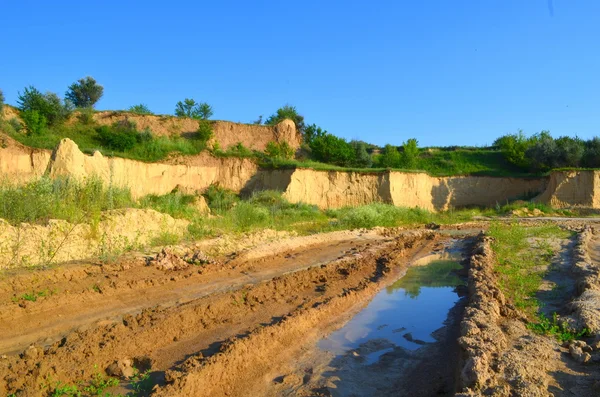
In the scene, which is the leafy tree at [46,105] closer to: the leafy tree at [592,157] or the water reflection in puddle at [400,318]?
the water reflection in puddle at [400,318]

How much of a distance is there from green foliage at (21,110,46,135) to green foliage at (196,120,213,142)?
10221mm

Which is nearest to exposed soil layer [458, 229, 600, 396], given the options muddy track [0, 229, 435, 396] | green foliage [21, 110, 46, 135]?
muddy track [0, 229, 435, 396]

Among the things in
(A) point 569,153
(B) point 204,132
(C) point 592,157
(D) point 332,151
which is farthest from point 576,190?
(B) point 204,132

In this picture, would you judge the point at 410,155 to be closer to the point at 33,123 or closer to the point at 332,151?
the point at 332,151

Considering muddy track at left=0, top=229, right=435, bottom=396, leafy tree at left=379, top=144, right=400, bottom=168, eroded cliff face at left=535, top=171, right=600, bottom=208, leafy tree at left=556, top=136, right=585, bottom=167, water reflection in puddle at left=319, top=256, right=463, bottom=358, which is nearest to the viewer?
muddy track at left=0, top=229, right=435, bottom=396

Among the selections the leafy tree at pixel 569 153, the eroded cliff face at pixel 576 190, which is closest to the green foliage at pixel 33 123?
the eroded cliff face at pixel 576 190

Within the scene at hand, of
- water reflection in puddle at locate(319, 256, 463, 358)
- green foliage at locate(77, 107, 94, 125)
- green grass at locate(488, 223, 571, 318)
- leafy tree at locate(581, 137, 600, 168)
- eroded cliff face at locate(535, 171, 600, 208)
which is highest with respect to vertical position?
green foliage at locate(77, 107, 94, 125)

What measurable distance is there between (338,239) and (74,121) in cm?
2241

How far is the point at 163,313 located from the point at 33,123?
995 inches

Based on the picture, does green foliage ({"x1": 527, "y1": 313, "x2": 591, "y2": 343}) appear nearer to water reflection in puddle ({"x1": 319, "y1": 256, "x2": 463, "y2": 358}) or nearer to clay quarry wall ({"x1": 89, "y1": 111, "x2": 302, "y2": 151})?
water reflection in puddle ({"x1": 319, "y1": 256, "x2": 463, "y2": 358})

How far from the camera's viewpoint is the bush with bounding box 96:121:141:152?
29.2 m

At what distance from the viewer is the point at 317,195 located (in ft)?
104

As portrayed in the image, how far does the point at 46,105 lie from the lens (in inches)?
1124

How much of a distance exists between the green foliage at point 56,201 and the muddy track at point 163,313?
92.2 inches
